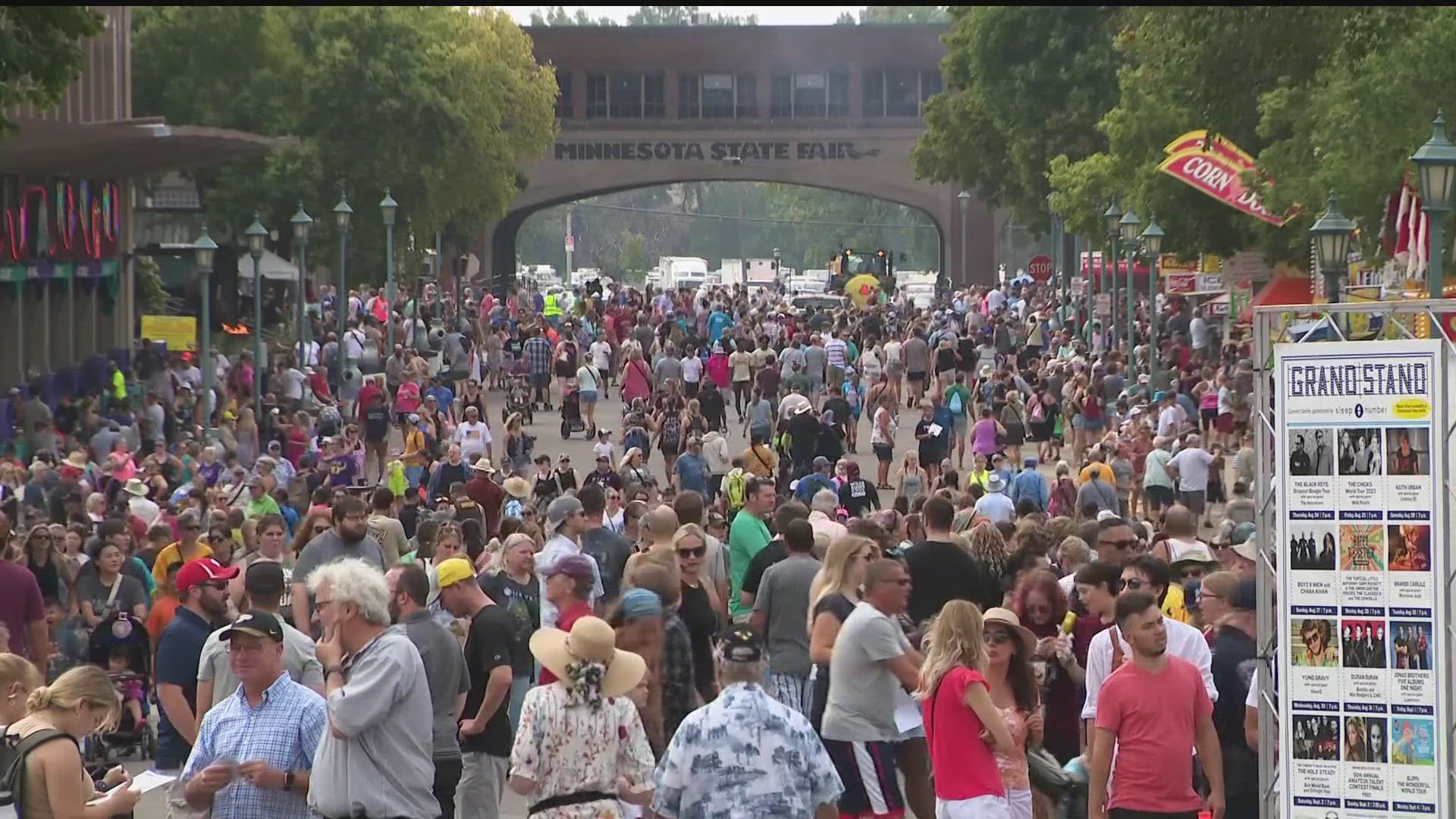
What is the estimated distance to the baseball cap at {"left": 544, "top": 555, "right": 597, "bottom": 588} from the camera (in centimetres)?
1005

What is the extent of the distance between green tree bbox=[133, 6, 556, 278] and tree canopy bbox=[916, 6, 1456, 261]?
12.7 meters

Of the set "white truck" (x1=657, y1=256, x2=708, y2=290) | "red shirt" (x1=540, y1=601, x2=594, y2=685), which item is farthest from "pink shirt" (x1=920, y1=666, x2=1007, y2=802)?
"white truck" (x1=657, y1=256, x2=708, y2=290)

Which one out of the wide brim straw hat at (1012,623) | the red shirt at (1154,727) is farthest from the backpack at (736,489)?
the red shirt at (1154,727)

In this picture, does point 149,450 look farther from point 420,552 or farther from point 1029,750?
point 1029,750

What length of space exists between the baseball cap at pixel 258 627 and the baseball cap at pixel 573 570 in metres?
2.04

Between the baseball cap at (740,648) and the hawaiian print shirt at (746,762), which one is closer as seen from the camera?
the hawaiian print shirt at (746,762)

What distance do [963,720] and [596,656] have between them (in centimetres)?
172

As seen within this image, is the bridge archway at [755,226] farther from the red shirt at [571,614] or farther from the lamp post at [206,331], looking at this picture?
the red shirt at [571,614]

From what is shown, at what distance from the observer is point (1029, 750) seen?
10.1m

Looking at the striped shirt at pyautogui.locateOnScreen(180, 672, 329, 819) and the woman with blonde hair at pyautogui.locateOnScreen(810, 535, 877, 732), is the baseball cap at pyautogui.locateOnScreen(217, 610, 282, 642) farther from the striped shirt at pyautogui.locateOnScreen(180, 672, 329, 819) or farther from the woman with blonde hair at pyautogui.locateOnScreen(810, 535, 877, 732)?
the woman with blonde hair at pyautogui.locateOnScreen(810, 535, 877, 732)

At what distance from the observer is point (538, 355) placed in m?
39.2

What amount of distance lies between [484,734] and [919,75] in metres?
73.8

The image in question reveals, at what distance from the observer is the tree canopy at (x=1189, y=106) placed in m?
16.5

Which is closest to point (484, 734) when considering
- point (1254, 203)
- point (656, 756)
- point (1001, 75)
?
point (656, 756)
